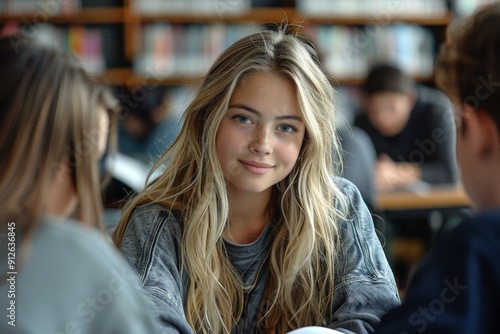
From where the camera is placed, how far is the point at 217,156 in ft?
5.57

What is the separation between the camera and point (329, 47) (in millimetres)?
5629

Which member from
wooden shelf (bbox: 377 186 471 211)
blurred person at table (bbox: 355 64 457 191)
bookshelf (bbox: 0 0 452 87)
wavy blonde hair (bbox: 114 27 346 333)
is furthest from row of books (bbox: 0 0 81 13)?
wavy blonde hair (bbox: 114 27 346 333)

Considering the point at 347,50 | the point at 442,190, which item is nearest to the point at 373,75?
the point at 442,190

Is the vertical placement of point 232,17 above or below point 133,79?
above

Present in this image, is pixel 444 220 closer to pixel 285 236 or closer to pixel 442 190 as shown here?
pixel 442 190

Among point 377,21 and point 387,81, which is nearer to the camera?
point 387,81

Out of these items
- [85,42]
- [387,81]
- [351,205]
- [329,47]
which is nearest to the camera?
[351,205]

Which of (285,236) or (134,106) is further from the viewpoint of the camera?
(134,106)

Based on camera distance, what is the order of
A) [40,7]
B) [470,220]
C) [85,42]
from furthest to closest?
[85,42] < [40,7] < [470,220]

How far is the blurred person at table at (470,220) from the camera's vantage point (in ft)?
→ 3.48

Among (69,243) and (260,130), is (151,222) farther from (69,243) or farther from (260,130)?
(69,243)

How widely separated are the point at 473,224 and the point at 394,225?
3534 mm

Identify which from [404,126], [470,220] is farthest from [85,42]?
[470,220]

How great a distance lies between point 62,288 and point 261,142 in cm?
66
